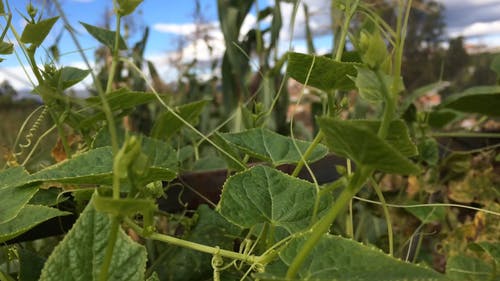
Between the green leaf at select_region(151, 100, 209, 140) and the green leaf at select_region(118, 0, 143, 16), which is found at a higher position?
the green leaf at select_region(118, 0, 143, 16)

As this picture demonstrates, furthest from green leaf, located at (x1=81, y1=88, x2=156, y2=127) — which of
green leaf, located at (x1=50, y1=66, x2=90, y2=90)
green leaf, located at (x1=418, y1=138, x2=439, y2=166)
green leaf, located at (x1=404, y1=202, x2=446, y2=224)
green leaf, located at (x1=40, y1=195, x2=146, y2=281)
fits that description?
green leaf, located at (x1=418, y1=138, x2=439, y2=166)

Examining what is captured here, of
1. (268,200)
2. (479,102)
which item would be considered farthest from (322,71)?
(479,102)

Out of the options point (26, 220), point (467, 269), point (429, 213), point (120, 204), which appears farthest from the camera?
point (429, 213)

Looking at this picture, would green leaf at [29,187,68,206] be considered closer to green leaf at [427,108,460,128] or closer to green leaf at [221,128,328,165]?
green leaf at [221,128,328,165]

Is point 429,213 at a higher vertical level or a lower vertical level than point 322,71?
lower

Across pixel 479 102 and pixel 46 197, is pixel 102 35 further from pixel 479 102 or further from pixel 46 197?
pixel 479 102

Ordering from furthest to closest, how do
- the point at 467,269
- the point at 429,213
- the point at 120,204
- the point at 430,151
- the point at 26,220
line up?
the point at 430,151 < the point at 429,213 < the point at 467,269 < the point at 26,220 < the point at 120,204

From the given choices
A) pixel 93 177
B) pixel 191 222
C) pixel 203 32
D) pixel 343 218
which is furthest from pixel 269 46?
pixel 93 177
